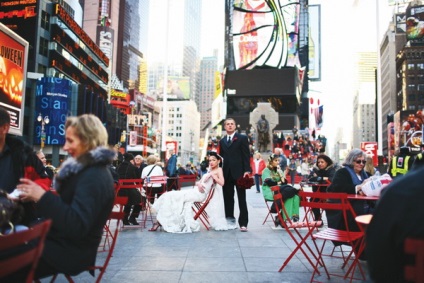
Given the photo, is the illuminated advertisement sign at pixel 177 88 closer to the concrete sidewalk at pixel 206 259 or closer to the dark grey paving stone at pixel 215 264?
the concrete sidewalk at pixel 206 259

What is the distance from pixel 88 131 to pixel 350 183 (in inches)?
147

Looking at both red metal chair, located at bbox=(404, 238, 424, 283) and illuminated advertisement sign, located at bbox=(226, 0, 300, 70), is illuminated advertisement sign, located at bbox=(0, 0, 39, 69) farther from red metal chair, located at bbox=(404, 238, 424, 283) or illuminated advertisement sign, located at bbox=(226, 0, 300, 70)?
red metal chair, located at bbox=(404, 238, 424, 283)

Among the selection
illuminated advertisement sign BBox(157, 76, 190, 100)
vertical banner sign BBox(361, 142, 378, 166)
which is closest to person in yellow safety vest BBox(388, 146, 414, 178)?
vertical banner sign BBox(361, 142, 378, 166)

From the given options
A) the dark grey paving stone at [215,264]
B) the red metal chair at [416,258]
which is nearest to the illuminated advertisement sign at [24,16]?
the dark grey paving stone at [215,264]

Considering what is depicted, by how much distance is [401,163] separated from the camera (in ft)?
34.6

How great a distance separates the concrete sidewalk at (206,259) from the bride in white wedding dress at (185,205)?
25 centimetres

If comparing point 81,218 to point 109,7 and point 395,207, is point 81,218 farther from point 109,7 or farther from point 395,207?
point 109,7

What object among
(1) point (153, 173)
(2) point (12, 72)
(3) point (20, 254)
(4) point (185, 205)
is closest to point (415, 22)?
(2) point (12, 72)

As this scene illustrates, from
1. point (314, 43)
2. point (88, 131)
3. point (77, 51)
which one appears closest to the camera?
point (88, 131)

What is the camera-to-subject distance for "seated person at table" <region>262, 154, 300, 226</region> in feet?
27.7

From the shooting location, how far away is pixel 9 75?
89.0ft

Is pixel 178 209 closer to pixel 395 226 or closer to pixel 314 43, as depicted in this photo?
pixel 395 226

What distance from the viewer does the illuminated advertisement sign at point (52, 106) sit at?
53.6 m

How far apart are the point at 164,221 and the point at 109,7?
563 ft
